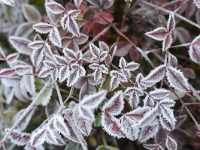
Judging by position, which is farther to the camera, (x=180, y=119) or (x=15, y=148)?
(x=15, y=148)

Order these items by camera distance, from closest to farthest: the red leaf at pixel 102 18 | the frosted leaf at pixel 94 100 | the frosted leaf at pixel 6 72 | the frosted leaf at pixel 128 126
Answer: the frosted leaf at pixel 94 100 < the frosted leaf at pixel 128 126 < the frosted leaf at pixel 6 72 < the red leaf at pixel 102 18

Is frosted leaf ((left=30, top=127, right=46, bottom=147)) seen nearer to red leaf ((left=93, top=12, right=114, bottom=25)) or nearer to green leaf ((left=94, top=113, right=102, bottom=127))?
green leaf ((left=94, top=113, right=102, bottom=127))

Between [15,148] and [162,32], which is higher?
[162,32]

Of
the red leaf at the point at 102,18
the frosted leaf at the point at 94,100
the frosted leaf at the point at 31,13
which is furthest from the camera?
the frosted leaf at the point at 31,13

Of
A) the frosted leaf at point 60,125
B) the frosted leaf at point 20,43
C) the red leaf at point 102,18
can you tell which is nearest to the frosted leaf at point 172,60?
the red leaf at point 102,18

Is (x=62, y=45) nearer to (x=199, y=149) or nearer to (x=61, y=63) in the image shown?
(x=61, y=63)

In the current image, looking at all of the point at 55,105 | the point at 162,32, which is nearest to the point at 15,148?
Answer: the point at 55,105

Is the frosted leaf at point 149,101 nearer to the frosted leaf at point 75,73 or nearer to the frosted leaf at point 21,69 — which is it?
the frosted leaf at point 75,73

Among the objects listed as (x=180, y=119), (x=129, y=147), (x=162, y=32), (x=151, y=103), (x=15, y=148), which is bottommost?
(x=15, y=148)

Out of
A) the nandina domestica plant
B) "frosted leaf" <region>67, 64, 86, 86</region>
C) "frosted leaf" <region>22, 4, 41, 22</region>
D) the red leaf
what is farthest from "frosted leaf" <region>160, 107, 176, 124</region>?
"frosted leaf" <region>22, 4, 41, 22</region>
